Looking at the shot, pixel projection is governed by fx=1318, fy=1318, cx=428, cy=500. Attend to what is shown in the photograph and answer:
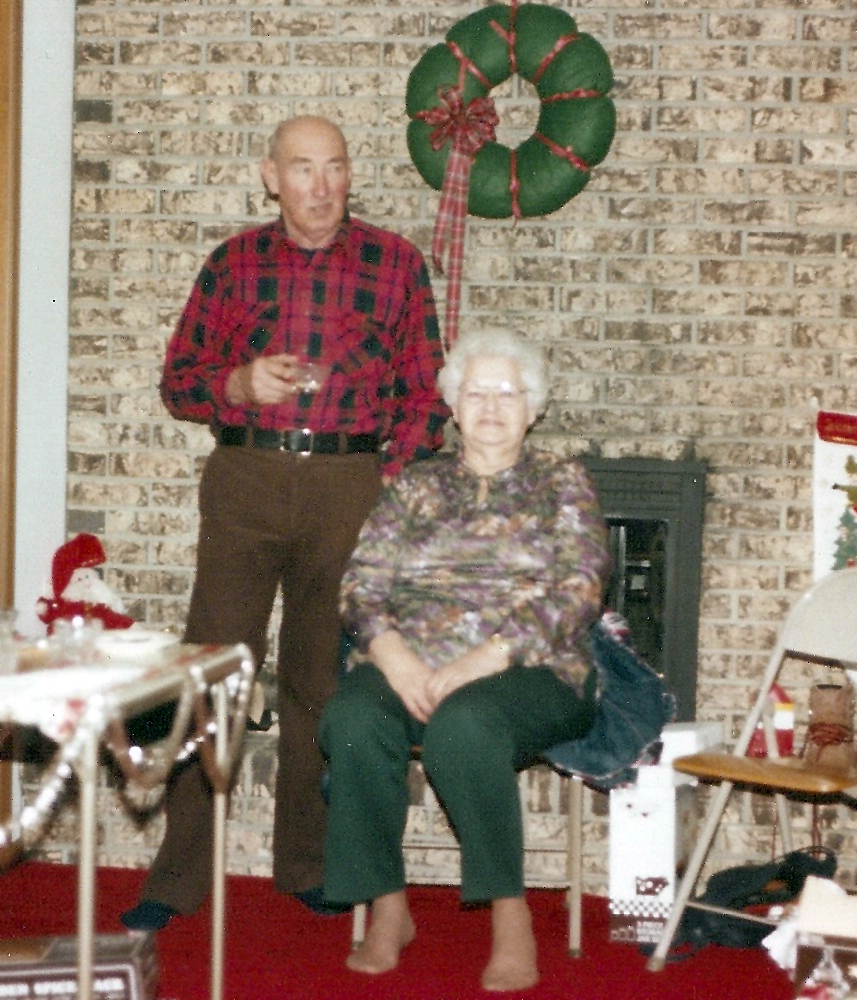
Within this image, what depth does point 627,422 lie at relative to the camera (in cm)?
345

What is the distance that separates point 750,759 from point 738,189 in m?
1.48

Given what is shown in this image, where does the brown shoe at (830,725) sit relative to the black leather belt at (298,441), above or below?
below

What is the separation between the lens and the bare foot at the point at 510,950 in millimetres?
2521

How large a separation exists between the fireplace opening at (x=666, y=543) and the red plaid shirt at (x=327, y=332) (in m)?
0.56

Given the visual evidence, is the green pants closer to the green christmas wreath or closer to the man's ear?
the man's ear

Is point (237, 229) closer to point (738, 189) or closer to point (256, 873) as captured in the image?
point (738, 189)

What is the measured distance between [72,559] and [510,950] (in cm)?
153

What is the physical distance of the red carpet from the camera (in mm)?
2562

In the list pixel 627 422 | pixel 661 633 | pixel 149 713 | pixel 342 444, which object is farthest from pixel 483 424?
pixel 149 713

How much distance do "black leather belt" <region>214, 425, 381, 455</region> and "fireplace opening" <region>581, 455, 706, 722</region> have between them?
0.71 meters

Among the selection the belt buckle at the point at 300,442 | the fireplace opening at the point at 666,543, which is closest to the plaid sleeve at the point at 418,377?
the belt buckle at the point at 300,442

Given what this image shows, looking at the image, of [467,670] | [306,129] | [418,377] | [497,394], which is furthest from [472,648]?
[306,129]

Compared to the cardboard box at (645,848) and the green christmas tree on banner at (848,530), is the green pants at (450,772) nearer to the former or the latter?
the cardboard box at (645,848)

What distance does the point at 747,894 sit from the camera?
9.75ft
